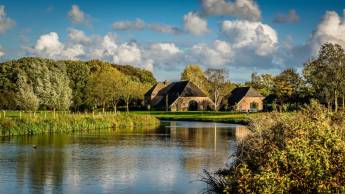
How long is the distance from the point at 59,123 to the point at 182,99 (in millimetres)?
65979

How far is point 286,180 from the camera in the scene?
671 inches

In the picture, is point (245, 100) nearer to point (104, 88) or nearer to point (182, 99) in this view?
point (182, 99)

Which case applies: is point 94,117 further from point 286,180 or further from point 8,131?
point 286,180

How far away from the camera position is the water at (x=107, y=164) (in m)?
23.8

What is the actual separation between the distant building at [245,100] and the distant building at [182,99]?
519 cm

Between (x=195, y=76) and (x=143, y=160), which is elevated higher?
(x=195, y=76)

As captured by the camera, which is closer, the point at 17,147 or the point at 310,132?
the point at 310,132

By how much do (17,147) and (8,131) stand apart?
469 inches

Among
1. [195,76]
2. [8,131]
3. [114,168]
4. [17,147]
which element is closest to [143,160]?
[114,168]

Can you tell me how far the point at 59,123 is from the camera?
57.8 m

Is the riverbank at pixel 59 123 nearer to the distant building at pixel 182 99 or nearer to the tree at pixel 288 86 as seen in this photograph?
the tree at pixel 288 86

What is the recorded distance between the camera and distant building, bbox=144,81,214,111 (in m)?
122

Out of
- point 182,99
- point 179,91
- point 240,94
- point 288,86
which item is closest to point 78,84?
point 182,99

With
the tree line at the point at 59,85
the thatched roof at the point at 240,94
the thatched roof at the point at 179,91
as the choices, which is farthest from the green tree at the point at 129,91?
the thatched roof at the point at 240,94
